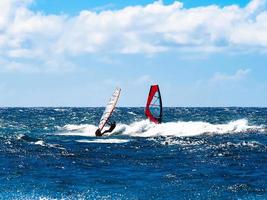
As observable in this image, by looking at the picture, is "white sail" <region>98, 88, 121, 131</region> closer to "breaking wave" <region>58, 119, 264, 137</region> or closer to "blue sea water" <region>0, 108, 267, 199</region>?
"breaking wave" <region>58, 119, 264, 137</region>

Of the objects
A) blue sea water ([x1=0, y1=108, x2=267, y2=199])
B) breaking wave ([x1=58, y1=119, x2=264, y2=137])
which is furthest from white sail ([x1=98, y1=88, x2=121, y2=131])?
blue sea water ([x1=0, y1=108, x2=267, y2=199])

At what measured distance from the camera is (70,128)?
7531cm

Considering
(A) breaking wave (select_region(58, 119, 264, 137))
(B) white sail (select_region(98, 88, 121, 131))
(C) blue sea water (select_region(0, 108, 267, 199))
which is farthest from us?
(A) breaking wave (select_region(58, 119, 264, 137))

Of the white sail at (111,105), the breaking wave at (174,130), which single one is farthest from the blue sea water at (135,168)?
the white sail at (111,105)

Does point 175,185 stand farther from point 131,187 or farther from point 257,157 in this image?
point 257,157

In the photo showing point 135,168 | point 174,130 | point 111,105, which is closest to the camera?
point 135,168

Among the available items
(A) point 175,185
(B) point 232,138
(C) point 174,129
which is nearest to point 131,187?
(A) point 175,185

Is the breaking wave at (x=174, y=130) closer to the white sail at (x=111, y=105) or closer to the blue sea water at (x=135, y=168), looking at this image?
the white sail at (x=111, y=105)

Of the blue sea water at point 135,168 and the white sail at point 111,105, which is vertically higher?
the white sail at point 111,105

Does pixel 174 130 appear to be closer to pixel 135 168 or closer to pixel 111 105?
pixel 111 105

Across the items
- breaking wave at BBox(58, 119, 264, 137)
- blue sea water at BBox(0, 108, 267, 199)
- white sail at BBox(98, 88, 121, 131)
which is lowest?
blue sea water at BBox(0, 108, 267, 199)

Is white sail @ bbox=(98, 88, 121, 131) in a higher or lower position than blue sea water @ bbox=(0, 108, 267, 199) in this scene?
higher

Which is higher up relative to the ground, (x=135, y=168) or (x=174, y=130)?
(x=174, y=130)

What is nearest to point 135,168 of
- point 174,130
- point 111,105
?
point 111,105
